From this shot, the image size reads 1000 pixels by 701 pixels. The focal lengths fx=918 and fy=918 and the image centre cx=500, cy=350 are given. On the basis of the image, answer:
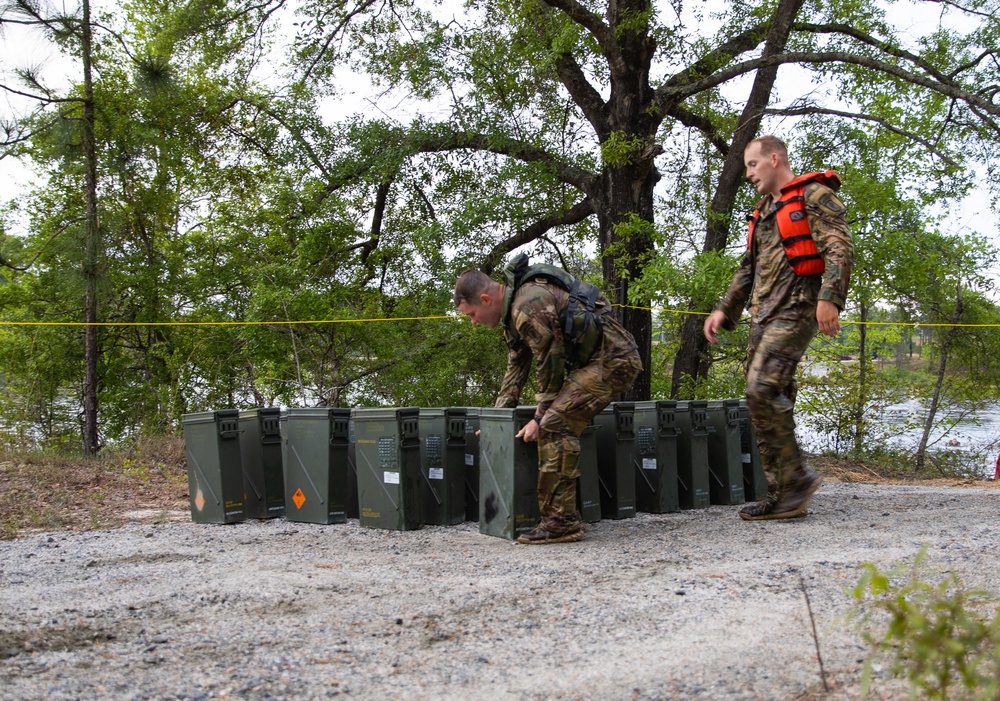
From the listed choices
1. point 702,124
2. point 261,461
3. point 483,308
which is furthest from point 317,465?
point 702,124

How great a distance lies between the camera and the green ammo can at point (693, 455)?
22.5 ft

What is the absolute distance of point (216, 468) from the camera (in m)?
6.51

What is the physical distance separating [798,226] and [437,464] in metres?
2.79

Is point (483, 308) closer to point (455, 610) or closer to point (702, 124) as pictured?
A: point (455, 610)

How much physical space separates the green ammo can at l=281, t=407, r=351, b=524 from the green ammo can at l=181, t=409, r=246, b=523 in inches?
14.5

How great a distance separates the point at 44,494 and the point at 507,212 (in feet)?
23.6

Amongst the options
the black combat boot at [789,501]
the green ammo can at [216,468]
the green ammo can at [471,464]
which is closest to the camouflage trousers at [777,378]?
the black combat boot at [789,501]

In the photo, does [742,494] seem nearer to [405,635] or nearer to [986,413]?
[405,635]

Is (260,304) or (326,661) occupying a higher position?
(260,304)

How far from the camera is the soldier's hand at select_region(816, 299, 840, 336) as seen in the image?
5.17 m

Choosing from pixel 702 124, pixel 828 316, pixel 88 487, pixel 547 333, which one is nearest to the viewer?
pixel 828 316

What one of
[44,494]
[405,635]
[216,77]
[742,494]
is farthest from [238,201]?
[405,635]

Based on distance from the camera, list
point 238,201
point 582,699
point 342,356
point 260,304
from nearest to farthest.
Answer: point 582,699
point 260,304
point 342,356
point 238,201

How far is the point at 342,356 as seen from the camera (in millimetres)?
13359
